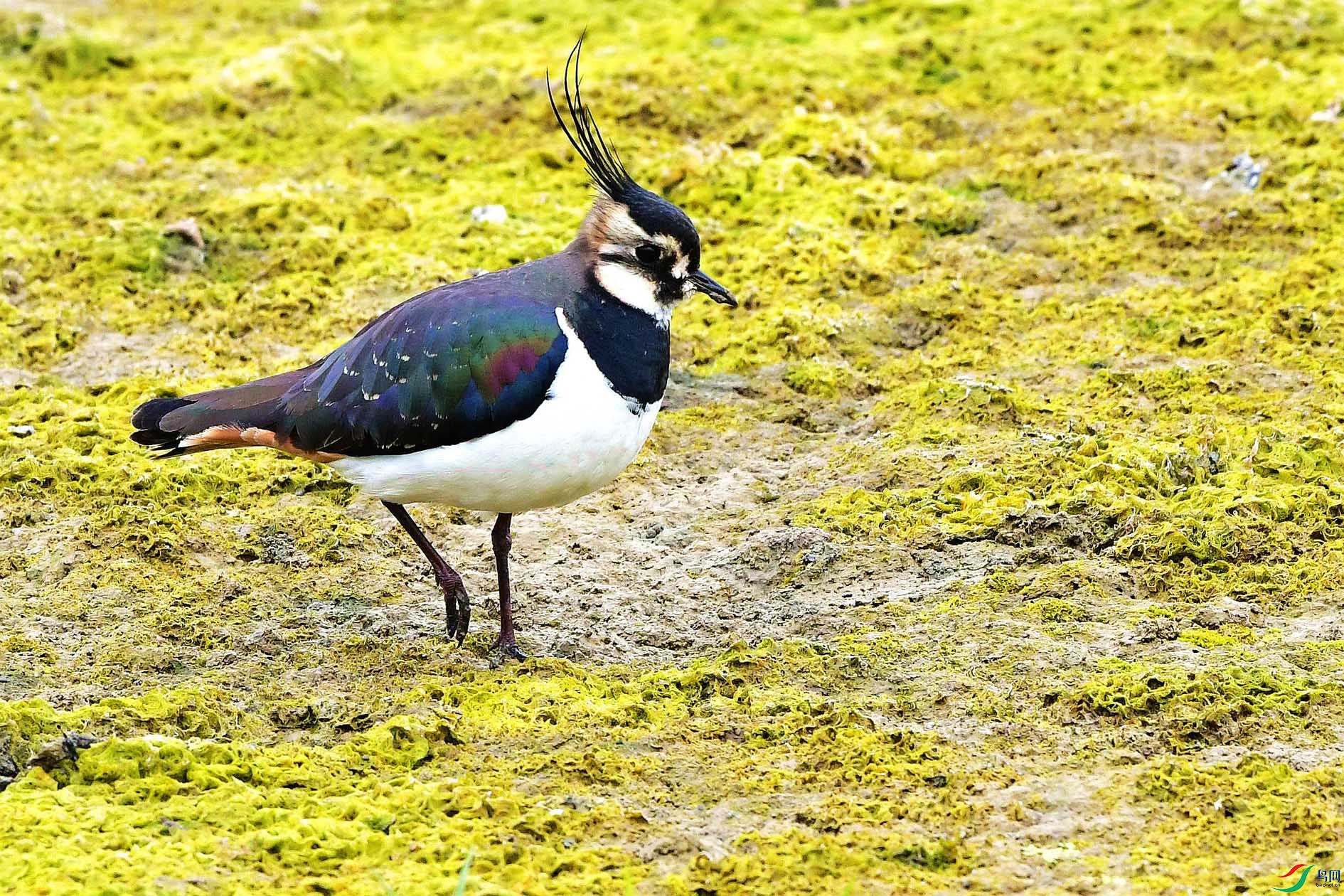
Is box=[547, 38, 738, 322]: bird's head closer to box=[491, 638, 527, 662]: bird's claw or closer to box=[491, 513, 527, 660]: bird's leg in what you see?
box=[491, 513, 527, 660]: bird's leg

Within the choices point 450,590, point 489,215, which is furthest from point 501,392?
point 489,215

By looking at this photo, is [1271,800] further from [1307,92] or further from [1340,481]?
[1307,92]

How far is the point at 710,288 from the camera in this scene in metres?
5.94

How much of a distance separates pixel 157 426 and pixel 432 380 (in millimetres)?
1120

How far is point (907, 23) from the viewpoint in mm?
10914

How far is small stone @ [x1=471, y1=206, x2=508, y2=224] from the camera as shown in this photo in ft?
29.0

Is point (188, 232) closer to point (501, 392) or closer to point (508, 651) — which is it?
point (501, 392)

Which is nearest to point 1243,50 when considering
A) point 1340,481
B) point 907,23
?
point 907,23

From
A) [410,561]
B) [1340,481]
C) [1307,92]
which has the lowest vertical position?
[410,561]

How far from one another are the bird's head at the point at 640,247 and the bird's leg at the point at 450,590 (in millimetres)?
1083

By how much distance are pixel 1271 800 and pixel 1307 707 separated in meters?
0.60

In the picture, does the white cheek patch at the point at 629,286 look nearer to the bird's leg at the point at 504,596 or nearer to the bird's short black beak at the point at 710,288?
the bird's short black beak at the point at 710,288

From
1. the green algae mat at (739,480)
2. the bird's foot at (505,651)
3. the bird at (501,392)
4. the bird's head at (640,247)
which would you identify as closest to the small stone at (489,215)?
the green algae mat at (739,480)

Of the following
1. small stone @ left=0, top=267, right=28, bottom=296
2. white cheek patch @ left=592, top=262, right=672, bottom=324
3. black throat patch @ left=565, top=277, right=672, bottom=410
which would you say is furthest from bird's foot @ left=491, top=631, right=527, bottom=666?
small stone @ left=0, top=267, right=28, bottom=296
